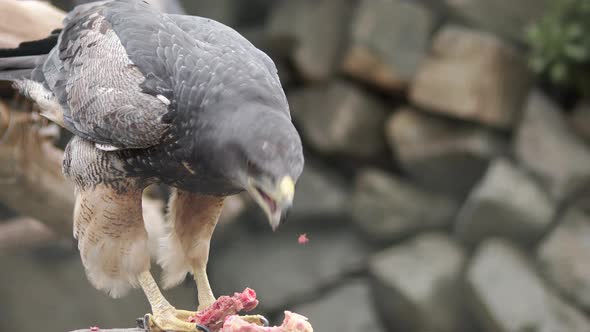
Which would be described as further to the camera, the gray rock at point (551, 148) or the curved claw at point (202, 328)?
the gray rock at point (551, 148)

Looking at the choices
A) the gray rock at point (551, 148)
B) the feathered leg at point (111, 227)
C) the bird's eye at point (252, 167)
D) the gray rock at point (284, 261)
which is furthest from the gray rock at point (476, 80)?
the bird's eye at point (252, 167)

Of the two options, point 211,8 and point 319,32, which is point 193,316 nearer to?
point 319,32

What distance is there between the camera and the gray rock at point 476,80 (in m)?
4.31

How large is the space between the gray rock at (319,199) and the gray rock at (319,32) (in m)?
0.68

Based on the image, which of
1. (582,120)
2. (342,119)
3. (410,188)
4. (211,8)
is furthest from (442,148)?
(211,8)

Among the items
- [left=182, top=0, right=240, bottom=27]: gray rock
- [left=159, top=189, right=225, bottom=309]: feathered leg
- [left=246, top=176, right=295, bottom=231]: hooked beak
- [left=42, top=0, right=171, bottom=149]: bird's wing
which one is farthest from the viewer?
[left=182, top=0, right=240, bottom=27]: gray rock

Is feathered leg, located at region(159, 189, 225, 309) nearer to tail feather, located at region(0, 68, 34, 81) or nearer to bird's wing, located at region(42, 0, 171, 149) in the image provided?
bird's wing, located at region(42, 0, 171, 149)

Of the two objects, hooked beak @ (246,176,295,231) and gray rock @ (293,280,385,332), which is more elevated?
hooked beak @ (246,176,295,231)

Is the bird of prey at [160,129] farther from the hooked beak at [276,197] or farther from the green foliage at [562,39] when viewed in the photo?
the green foliage at [562,39]

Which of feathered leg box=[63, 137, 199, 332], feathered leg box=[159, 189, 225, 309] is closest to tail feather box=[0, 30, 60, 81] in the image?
feathered leg box=[63, 137, 199, 332]

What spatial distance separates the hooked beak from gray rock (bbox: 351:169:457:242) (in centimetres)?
321

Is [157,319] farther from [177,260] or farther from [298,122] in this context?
[298,122]

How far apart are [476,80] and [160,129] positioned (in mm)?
2804

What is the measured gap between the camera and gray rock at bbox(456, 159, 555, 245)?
14.0 ft
